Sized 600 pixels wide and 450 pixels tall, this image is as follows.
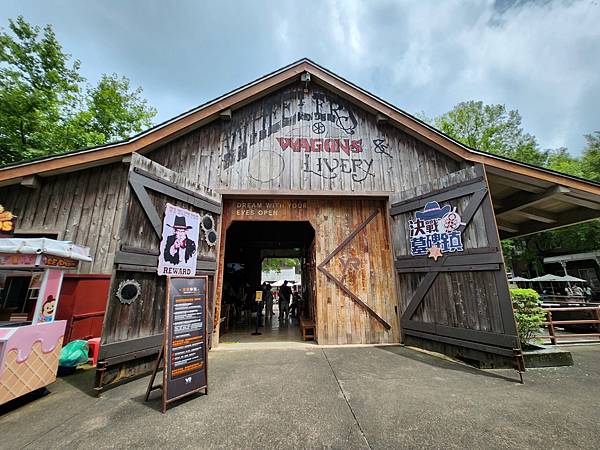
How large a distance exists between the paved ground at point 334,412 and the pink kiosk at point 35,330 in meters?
0.34

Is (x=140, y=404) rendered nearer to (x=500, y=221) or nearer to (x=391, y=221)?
(x=391, y=221)

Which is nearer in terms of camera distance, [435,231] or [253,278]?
[435,231]

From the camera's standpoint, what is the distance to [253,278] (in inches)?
566

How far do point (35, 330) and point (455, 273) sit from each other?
24.1ft

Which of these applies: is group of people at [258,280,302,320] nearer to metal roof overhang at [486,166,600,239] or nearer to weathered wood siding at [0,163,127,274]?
weathered wood siding at [0,163,127,274]

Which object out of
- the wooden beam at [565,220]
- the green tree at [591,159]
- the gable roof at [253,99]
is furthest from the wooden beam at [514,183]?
the green tree at [591,159]

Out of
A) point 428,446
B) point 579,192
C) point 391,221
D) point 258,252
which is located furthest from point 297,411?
point 258,252

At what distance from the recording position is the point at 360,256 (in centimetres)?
628

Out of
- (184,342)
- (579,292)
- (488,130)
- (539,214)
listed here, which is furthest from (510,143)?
(184,342)

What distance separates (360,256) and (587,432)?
432cm

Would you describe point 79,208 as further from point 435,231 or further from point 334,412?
point 435,231

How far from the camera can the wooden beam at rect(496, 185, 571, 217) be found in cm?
521

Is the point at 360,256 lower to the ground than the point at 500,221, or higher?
lower

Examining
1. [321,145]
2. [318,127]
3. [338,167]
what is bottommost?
[338,167]
